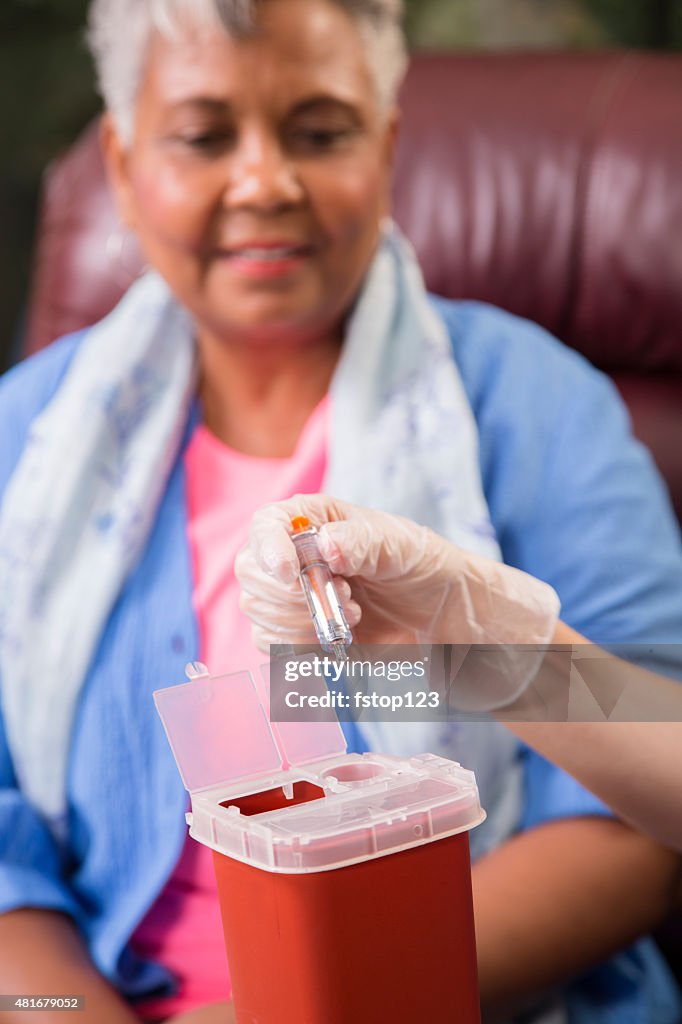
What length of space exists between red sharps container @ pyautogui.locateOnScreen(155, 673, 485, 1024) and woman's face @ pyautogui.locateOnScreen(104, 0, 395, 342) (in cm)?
57

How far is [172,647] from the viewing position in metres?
1.06

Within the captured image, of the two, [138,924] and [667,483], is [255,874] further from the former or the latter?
[667,483]

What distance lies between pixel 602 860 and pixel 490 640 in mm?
282

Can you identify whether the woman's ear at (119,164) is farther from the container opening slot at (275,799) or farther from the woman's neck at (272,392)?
the container opening slot at (275,799)

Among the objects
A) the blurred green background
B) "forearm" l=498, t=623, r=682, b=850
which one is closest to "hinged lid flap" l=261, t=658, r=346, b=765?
"forearm" l=498, t=623, r=682, b=850

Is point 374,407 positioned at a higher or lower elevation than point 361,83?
lower

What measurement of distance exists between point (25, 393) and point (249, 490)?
Result: 30 cm

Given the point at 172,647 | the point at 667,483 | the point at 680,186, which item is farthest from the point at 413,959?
the point at 680,186

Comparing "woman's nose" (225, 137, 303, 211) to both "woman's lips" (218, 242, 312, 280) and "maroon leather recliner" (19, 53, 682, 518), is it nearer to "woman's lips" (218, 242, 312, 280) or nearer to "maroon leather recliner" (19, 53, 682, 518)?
"woman's lips" (218, 242, 312, 280)

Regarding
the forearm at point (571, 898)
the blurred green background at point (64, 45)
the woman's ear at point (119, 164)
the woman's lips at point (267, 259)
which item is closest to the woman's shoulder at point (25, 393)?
the woman's ear at point (119, 164)

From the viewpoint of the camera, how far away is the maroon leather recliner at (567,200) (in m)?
1.40

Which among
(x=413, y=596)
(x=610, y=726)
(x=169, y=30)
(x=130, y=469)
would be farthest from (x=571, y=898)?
(x=169, y=30)

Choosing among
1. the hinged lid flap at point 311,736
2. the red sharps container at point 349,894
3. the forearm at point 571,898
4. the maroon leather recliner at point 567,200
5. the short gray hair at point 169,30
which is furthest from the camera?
the maroon leather recliner at point 567,200

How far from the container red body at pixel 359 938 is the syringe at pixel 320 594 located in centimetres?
13
